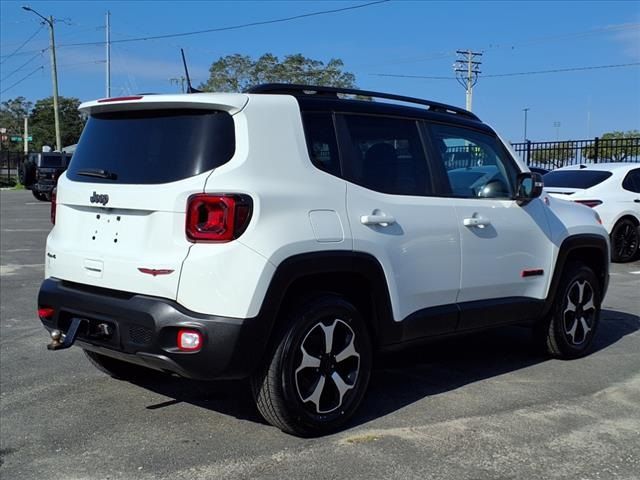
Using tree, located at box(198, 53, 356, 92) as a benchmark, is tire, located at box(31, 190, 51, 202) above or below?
below

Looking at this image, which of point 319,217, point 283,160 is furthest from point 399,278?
point 283,160

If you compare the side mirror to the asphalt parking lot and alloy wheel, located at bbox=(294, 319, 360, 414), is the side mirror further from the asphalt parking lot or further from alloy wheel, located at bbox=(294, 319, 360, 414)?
alloy wheel, located at bbox=(294, 319, 360, 414)

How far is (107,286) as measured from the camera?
3906 millimetres

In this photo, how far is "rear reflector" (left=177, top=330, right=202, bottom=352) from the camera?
3562 millimetres

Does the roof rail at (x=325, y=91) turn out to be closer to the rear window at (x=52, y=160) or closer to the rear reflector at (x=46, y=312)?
the rear reflector at (x=46, y=312)

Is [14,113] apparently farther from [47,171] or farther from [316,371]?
[316,371]

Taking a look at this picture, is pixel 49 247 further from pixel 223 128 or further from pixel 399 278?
pixel 399 278

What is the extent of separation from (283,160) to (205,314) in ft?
3.07

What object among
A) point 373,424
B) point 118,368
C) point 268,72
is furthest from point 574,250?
point 268,72

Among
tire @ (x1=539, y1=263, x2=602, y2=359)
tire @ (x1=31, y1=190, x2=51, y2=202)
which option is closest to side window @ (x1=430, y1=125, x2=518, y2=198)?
tire @ (x1=539, y1=263, x2=602, y2=359)

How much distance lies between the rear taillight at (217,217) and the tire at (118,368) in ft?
5.90

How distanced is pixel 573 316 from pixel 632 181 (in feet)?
23.3

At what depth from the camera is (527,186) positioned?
5.27 meters

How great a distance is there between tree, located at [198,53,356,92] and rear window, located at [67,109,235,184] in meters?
49.7
